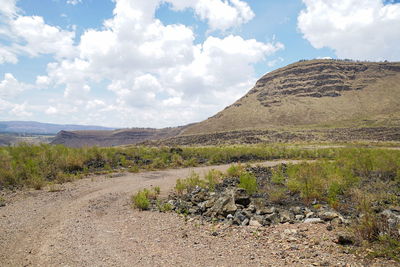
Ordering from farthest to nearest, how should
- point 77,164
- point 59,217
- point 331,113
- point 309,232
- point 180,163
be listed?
point 331,113
point 180,163
point 77,164
point 59,217
point 309,232

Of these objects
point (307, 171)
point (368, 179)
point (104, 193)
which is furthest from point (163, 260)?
point (368, 179)

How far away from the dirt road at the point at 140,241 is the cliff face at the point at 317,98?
91.4m

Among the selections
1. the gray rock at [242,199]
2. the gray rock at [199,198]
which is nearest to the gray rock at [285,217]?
the gray rock at [242,199]

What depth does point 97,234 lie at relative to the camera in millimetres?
7004

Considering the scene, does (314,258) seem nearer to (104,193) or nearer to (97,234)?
(97,234)

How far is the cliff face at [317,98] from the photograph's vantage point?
Answer: 102 meters

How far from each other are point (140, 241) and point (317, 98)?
13154cm

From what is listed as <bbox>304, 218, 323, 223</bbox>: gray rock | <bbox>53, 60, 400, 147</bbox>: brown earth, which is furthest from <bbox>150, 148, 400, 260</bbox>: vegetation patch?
<bbox>53, 60, 400, 147</bbox>: brown earth

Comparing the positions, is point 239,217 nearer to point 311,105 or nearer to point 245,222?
point 245,222

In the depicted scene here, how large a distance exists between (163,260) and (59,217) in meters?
4.96

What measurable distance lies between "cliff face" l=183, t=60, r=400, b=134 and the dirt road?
9136 cm

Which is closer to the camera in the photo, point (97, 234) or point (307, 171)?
point (97, 234)

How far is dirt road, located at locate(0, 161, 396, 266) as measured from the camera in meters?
5.40

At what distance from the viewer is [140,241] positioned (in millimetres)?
6527
